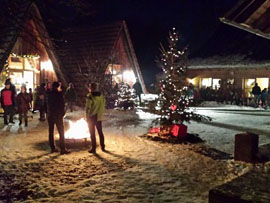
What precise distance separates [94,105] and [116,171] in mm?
2427

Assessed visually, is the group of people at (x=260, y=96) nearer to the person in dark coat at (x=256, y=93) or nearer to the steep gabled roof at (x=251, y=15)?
the person in dark coat at (x=256, y=93)

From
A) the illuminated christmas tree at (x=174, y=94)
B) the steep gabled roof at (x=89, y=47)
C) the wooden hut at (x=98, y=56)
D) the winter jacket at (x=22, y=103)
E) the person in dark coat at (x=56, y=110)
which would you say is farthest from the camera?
the steep gabled roof at (x=89, y=47)

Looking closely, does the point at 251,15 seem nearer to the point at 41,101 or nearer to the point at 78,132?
the point at 78,132

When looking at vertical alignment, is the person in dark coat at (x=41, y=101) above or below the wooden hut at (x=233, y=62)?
below

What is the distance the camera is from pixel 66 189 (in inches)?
238

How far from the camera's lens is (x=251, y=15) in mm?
5117

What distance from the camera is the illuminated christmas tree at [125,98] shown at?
66.5ft

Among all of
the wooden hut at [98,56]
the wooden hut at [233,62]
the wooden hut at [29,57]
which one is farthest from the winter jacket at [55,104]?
the wooden hut at [233,62]

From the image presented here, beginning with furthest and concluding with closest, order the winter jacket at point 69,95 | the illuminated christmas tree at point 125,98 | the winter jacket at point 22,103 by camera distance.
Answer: the illuminated christmas tree at point 125,98 < the winter jacket at point 69,95 < the winter jacket at point 22,103

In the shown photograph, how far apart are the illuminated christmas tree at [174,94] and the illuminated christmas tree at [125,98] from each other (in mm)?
9185

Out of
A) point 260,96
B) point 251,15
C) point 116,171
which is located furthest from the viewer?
point 260,96

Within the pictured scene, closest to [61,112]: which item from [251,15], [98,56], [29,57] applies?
[251,15]

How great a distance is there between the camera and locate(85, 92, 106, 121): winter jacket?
355 inches

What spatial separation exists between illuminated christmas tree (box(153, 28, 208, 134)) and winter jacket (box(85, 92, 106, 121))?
255cm
